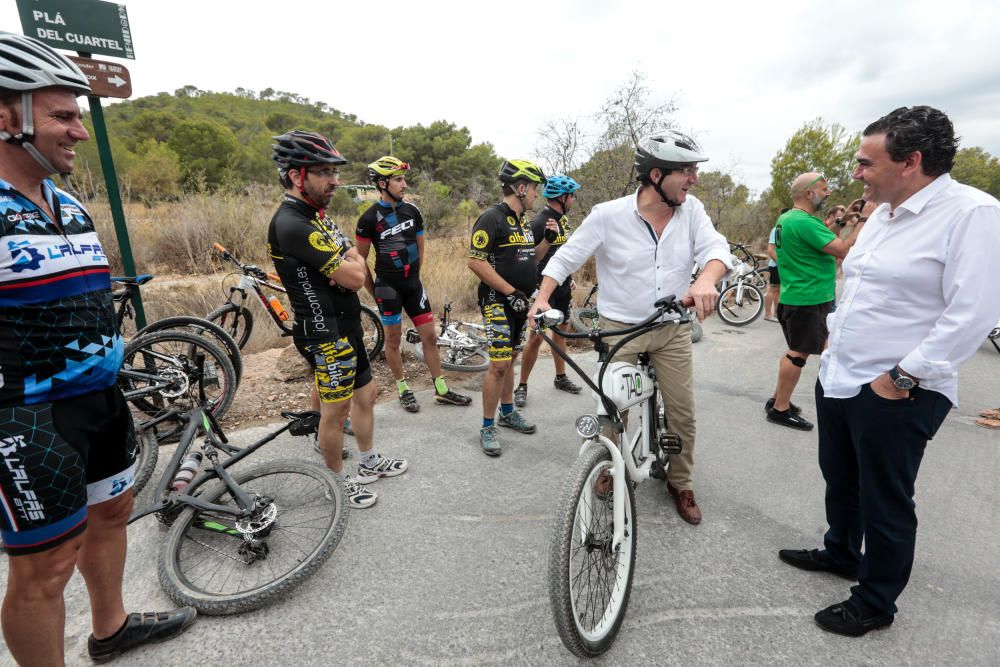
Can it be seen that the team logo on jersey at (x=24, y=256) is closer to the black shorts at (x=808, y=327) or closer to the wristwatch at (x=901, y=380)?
the wristwatch at (x=901, y=380)

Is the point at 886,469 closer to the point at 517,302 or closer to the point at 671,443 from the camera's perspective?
the point at 671,443

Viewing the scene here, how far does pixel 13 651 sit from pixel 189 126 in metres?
36.0

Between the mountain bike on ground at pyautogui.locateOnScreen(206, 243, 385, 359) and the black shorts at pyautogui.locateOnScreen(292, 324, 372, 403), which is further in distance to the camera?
the mountain bike on ground at pyautogui.locateOnScreen(206, 243, 385, 359)

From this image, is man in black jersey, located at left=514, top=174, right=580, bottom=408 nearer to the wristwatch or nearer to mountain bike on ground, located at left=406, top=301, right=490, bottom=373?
mountain bike on ground, located at left=406, top=301, right=490, bottom=373

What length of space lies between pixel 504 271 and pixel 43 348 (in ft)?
9.08

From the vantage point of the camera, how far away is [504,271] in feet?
12.2

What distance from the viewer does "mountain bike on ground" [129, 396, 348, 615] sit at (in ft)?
7.39

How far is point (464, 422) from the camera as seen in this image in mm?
4129

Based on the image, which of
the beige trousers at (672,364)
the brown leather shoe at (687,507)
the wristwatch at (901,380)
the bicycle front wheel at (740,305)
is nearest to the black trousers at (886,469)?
the wristwatch at (901,380)

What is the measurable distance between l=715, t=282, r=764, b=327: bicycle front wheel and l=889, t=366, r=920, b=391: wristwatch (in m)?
6.54

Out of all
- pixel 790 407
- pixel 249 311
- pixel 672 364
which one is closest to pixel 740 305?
pixel 790 407

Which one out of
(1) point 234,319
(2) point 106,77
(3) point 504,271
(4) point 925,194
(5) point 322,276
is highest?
(2) point 106,77

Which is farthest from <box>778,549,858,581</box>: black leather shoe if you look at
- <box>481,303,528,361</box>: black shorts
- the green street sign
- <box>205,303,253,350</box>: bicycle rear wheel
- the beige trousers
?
the green street sign

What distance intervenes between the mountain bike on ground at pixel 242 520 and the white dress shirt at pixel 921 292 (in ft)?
8.34
